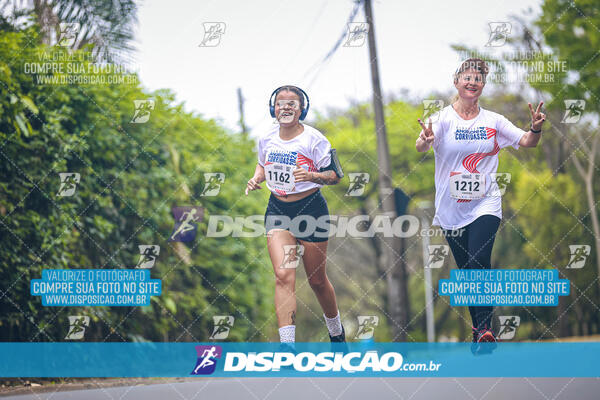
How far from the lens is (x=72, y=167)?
7.51m

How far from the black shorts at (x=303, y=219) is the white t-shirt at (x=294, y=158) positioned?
0.12 m

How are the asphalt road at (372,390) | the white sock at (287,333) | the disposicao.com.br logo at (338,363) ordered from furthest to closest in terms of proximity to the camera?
the disposicao.com.br logo at (338,363), the asphalt road at (372,390), the white sock at (287,333)

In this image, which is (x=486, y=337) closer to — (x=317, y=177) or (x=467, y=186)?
(x=467, y=186)

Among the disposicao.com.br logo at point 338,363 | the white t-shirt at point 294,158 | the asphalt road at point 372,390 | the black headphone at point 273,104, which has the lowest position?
the asphalt road at point 372,390

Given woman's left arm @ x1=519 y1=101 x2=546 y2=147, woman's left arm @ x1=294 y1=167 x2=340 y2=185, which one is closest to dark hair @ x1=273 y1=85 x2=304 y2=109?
woman's left arm @ x1=294 y1=167 x2=340 y2=185

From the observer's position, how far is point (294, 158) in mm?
5996

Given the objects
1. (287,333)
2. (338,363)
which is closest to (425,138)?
(287,333)

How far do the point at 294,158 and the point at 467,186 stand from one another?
5.10 feet

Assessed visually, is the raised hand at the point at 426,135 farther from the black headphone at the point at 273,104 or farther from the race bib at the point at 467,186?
the black headphone at the point at 273,104

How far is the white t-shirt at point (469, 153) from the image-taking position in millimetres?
5785

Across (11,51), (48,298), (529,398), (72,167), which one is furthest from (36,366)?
(529,398)

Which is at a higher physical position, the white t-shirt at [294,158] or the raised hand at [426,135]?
the raised hand at [426,135]

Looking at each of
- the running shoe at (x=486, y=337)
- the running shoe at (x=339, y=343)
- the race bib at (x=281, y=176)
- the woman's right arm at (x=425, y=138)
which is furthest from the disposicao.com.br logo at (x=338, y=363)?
the woman's right arm at (x=425, y=138)

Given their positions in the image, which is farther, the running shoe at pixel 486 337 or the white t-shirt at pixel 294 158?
the white t-shirt at pixel 294 158
